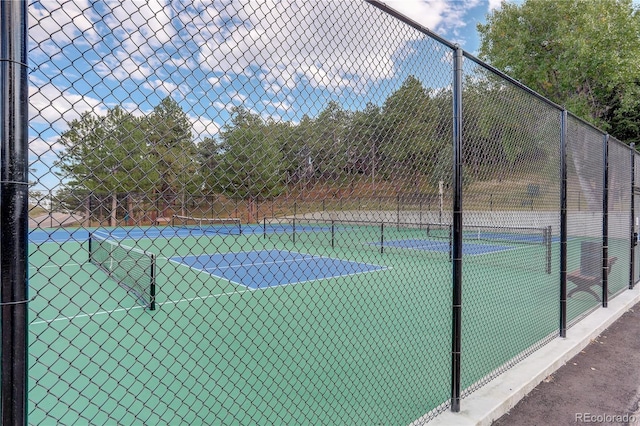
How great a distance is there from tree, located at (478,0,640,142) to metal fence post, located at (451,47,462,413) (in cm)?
1372

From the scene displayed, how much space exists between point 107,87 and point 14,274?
700 mm

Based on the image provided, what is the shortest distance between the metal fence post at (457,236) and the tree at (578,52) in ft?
45.0

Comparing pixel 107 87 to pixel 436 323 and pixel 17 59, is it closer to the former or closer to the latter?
pixel 17 59

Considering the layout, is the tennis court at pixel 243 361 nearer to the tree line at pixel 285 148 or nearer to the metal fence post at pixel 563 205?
the tree line at pixel 285 148

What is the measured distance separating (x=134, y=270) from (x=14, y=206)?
703 centimetres

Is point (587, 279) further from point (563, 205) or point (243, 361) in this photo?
point (243, 361)

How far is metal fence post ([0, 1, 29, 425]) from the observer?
106 centimetres

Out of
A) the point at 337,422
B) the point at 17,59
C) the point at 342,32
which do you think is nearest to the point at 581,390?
the point at 337,422

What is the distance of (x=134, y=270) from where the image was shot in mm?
7480

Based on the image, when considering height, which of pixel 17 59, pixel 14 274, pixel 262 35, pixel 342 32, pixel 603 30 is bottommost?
pixel 14 274

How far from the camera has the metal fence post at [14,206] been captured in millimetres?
1062

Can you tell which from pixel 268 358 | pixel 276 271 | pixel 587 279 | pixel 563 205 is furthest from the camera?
pixel 276 271

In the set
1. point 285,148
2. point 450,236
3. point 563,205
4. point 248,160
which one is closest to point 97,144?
point 248,160

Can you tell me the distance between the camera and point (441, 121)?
2930 mm
